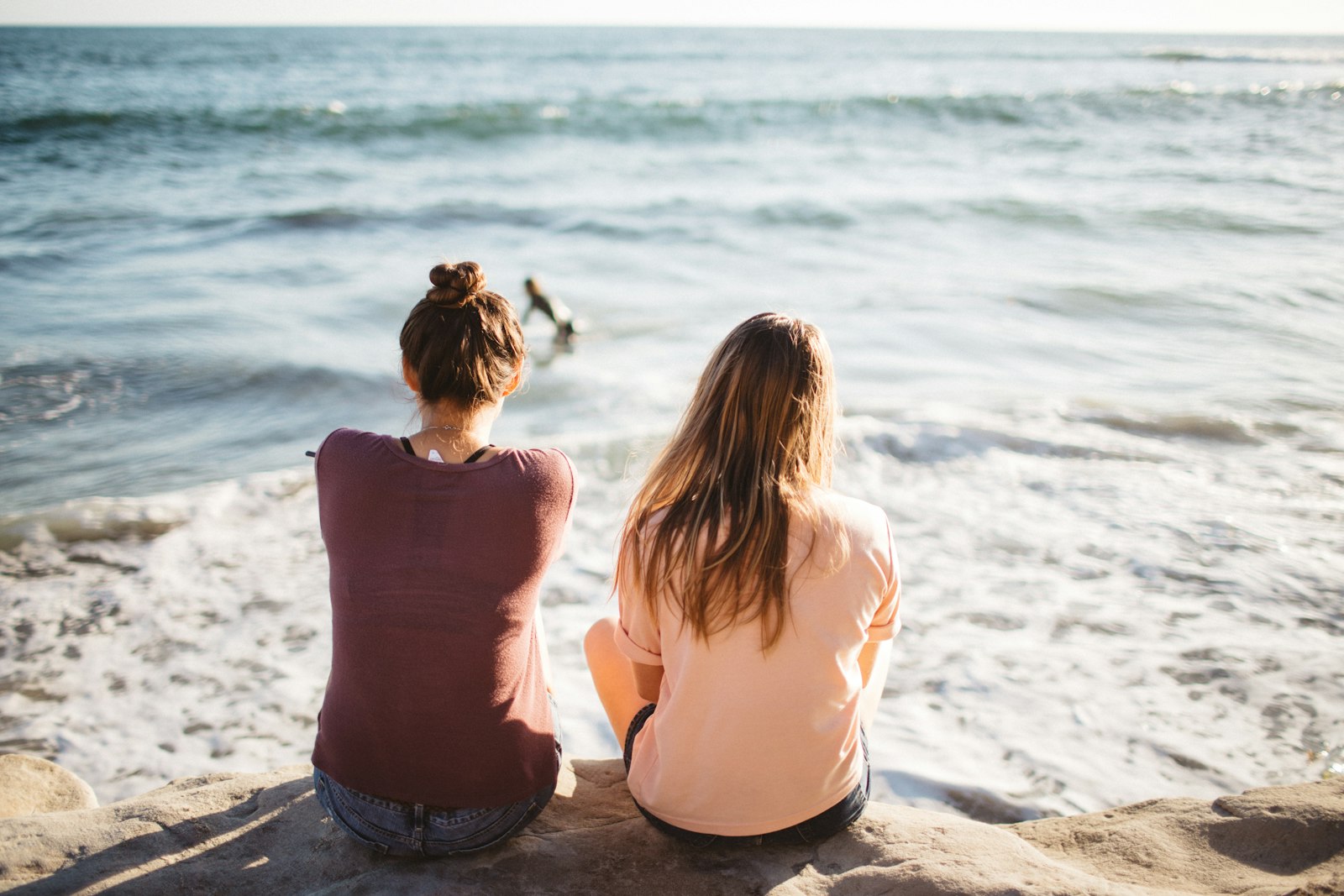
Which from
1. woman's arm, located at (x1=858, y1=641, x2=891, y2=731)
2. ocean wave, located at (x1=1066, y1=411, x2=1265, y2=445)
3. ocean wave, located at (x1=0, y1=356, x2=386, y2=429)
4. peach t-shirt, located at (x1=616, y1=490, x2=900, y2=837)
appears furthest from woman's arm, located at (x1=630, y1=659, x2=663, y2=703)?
ocean wave, located at (x1=0, y1=356, x2=386, y2=429)

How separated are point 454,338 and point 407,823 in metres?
1.02

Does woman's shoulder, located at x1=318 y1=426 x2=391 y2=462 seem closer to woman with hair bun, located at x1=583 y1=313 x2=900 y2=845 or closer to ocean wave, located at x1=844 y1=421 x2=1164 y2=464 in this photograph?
woman with hair bun, located at x1=583 y1=313 x2=900 y2=845

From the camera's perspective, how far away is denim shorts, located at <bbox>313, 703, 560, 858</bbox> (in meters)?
1.80

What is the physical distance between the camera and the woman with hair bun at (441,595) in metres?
1.62

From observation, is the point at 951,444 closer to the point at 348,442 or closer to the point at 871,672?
the point at 871,672

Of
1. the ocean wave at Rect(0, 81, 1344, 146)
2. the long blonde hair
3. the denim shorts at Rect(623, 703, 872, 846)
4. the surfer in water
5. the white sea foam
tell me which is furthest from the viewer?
the ocean wave at Rect(0, 81, 1344, 146)

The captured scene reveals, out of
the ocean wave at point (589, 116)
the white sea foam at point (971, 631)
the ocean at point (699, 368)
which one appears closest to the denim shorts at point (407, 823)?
the ocean at point (699, 368)

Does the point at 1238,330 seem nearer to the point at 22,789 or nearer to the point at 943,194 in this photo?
the point at 943,194

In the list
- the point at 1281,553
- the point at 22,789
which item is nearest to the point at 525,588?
the point at 22,789

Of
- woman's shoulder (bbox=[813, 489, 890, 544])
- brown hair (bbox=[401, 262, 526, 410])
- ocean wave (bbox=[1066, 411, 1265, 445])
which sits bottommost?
ocean wave (bbox=[1066, 411, 1265, 445])

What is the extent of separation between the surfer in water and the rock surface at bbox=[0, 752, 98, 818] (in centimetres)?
525

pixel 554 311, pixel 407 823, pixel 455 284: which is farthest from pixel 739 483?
pixel 554 311

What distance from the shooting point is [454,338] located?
174 centimetres

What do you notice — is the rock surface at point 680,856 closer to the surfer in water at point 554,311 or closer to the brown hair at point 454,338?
the brown hair at point 454,338
